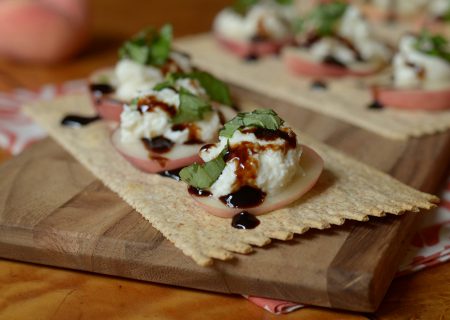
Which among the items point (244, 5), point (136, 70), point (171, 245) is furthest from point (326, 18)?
point (171, 245)

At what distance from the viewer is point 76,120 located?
4523mm

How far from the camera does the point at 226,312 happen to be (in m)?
2.96

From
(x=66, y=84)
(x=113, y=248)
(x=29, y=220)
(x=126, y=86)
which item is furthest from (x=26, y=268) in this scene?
(x=66, y=84)

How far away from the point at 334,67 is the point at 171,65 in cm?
126

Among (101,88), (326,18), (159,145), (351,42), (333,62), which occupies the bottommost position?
(101,88)

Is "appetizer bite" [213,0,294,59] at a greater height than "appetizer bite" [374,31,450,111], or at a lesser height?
lesser

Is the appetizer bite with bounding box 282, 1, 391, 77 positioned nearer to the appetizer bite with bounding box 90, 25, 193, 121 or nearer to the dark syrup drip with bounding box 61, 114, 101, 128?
the appetizer bite with bounding box 90, 25, 193, 121

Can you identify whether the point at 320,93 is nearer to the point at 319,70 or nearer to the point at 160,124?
the point at 319,70

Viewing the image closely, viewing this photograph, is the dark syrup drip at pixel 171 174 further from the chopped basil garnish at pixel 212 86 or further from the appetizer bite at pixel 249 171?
the chopped basil garnish at pixel 212 86

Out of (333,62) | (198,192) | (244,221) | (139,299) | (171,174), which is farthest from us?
(333,62)

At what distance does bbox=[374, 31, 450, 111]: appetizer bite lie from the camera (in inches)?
181

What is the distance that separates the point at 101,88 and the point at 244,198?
168 centimetres

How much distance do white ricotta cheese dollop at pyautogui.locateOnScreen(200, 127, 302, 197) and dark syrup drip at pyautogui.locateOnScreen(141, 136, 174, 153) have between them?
51 centimetres

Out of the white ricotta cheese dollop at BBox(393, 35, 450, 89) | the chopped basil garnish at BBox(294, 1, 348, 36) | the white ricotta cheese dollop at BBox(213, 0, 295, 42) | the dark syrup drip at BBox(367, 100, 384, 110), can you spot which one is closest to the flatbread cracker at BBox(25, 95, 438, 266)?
the dark syrup drip at BBox(367, 100, 384, 110)
